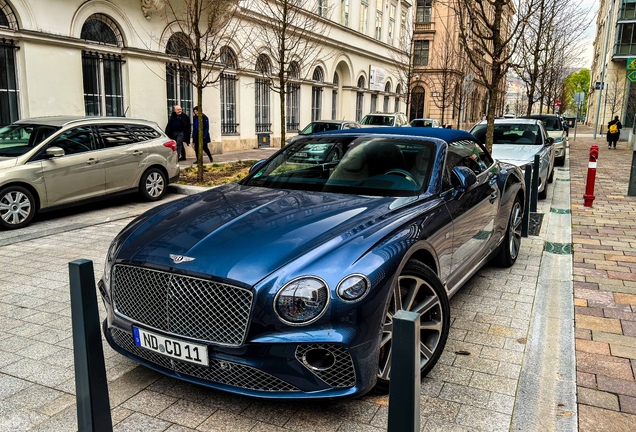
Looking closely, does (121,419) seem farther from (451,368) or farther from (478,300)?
(478,300)

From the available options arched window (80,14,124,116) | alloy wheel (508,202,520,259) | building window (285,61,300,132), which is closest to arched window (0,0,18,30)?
arched window (80,14,124,116)

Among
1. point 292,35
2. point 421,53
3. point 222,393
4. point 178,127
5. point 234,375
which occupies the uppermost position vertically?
point 421,53

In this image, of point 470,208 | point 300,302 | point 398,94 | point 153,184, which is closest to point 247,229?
point 300,302

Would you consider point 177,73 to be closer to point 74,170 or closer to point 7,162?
point 74,170

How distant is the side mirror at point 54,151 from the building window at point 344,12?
25.0 meters

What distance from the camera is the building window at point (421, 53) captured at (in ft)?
173

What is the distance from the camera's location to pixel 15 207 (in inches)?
308

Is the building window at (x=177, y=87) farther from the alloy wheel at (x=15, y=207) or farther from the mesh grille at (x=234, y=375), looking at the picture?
the mesh grille at (x=234, y=375)

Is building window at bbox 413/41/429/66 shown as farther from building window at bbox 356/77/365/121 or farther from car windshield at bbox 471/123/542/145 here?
car windshield at bbox 471/123/542/145

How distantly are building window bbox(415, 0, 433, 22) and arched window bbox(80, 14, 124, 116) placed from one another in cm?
4227

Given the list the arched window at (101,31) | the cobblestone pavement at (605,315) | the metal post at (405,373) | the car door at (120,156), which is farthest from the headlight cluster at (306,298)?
the arched window at (101,31)

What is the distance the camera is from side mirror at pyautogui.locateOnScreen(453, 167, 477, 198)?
422cm

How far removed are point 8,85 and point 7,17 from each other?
1.59m

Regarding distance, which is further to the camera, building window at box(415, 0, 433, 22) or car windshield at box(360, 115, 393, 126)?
building window at box(415, 0, 433, 22)
